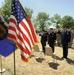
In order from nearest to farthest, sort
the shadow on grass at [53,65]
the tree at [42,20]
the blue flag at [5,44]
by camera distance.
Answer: the blue flag at [5,44] < the shadow on grass at [53,65] < the tree at [42,20]

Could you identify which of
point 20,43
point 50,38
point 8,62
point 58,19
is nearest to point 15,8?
point 20,43

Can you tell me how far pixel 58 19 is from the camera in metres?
111

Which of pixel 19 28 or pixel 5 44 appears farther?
pixel 5 44

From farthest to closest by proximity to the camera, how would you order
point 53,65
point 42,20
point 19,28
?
1. point 42,20
2. point 53,65
3. point 19,28

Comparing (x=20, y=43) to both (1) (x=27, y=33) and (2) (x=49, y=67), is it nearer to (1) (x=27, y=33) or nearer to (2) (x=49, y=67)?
(1) (x=27, y=33)

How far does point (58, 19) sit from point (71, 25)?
1251 centimetres

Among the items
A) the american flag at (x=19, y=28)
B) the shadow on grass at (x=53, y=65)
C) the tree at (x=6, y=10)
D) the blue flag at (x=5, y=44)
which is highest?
the american flag at (x=19, y=28)

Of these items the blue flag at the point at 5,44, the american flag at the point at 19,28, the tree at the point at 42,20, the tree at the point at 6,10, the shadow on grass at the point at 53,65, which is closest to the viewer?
the american flag at the point at 19,28

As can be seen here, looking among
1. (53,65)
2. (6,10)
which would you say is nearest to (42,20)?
(6,10)

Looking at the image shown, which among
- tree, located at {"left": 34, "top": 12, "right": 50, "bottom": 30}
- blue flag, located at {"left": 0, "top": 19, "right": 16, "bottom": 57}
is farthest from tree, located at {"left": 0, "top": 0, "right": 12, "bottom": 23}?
blue flag, located at {"left": 0, "top": 19, "right": 16, "bottom": 57}

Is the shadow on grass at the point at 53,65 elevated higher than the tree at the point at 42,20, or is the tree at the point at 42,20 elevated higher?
the shadow on grass at the point at 53,65

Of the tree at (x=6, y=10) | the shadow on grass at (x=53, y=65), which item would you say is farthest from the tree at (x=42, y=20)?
the shadow on grass at (x=53, y=65)

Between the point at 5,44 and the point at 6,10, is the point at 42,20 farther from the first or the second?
the point at 5,44

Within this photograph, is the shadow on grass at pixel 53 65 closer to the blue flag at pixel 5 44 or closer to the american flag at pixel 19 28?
the blue flag at pixel 5 44
